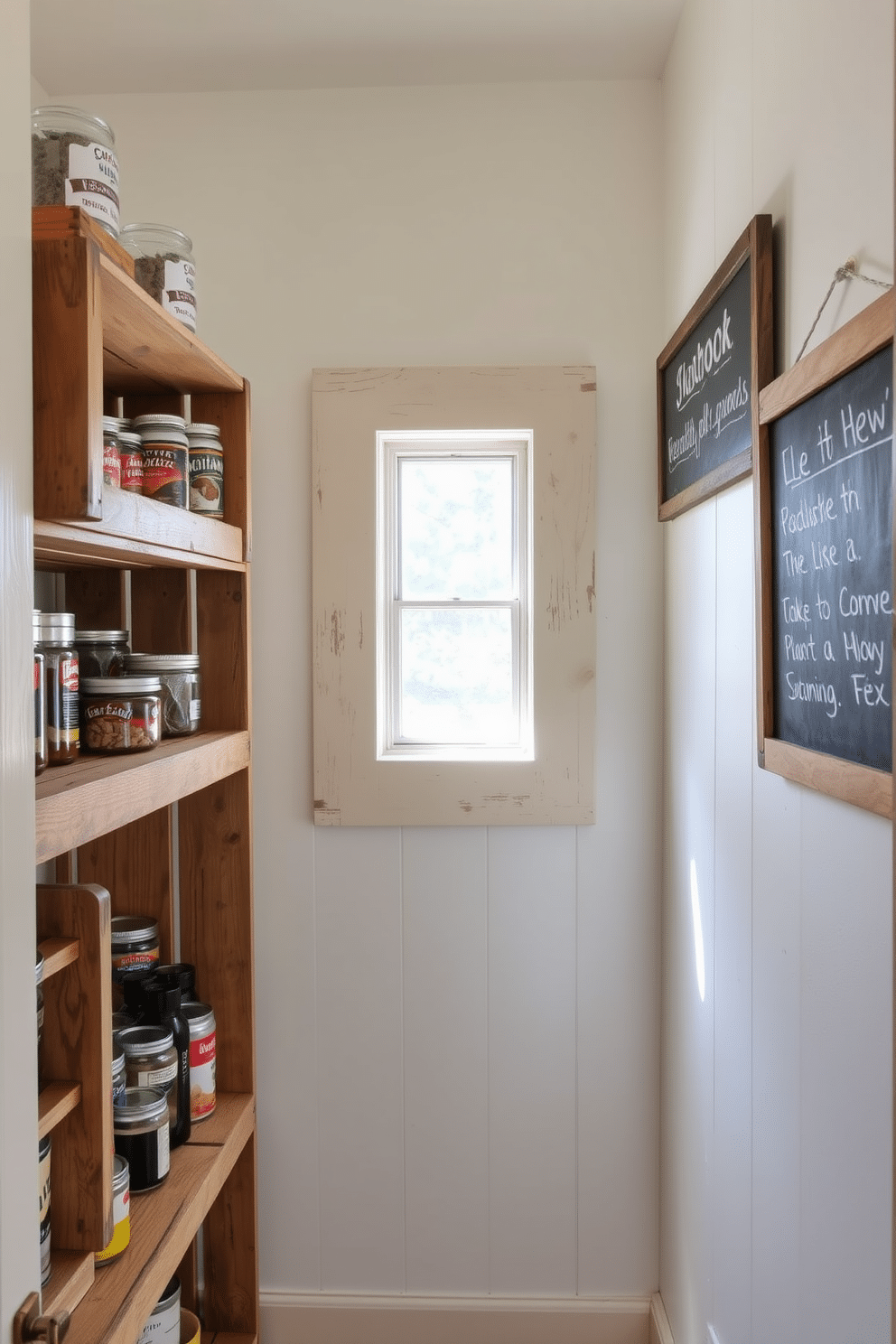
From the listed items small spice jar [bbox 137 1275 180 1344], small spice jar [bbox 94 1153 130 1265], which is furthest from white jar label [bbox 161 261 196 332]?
small spice jar [bbox 137 1275 180 1344]

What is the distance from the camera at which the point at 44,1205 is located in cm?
117

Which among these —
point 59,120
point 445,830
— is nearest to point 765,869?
point 445,830

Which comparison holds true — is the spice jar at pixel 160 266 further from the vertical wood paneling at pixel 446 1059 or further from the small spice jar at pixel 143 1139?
the small spice jar at pixel 143 1139

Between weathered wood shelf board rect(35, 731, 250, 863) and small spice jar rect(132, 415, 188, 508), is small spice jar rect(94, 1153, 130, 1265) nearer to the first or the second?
weathered wood shelf board rect(35, 731, 250, 863)

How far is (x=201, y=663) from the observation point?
6.30 ft

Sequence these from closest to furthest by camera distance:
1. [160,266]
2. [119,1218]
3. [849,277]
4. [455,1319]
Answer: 1. [849,277]
2. [119,1218]
3. [160,266]
4. [455,1319]

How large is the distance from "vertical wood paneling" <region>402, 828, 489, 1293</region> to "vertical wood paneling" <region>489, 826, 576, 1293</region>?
38 millimetres

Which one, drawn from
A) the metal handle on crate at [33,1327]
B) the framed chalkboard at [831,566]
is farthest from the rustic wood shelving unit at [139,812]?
the framed chalkboard at [831,566]

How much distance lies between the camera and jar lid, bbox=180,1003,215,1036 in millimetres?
1773

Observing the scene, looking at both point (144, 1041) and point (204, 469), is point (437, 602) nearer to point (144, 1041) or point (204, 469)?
point (204, 469)

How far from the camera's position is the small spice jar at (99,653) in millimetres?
1547

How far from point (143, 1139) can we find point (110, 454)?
107 centimetres

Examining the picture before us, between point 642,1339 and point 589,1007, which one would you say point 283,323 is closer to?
point 589,1007

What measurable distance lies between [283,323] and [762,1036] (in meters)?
1.64
